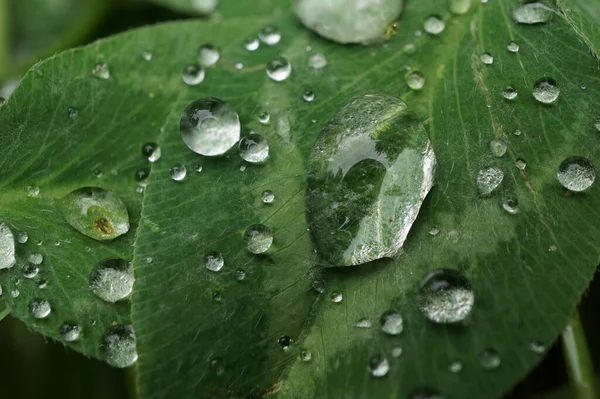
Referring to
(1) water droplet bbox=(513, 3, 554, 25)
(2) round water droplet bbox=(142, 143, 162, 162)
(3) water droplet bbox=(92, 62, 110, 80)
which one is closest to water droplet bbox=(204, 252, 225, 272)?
(2) round water droplet bbox=(142, 143, 162, 162)

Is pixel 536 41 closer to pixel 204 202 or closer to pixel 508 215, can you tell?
pixel 508 215

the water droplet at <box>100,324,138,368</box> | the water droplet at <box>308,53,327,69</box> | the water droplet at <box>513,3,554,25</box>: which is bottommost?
the water droplet at <box>100,324,138,368</box>

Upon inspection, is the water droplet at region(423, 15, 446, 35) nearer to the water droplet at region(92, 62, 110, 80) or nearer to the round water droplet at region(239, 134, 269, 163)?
the round water droplet at region(239, 134, 269, 163)

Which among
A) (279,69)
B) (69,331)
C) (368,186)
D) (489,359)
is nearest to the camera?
(489,359)

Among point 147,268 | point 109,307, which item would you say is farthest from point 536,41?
point 109,307

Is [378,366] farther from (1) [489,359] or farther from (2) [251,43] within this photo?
(2) [251,43]

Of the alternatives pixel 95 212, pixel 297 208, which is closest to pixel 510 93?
pixel 297 208

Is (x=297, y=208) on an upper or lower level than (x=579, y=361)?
upper
